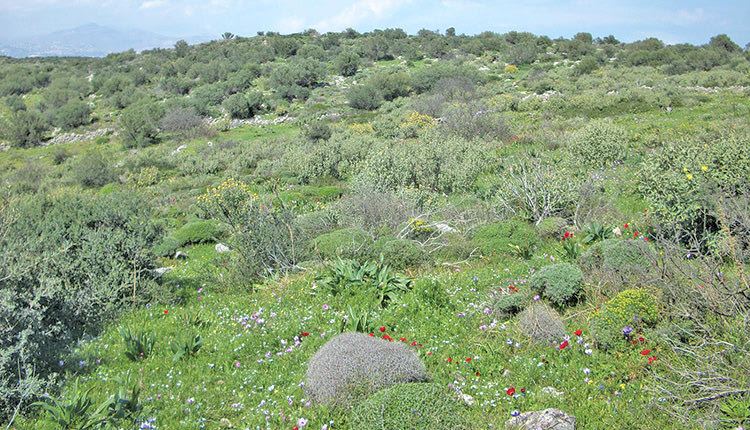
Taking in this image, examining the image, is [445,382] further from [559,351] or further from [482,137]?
[482,137]

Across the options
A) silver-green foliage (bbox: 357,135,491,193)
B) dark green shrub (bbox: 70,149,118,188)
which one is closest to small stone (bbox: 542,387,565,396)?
silver-green foliage (bbox: 357,135,491,193)

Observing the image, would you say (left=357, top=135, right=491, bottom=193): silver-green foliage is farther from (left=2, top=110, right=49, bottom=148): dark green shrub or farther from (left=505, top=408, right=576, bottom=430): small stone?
(left=2, top=110, right=49, bottom=148): dark green shrub

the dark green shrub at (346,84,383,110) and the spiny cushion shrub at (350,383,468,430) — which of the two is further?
A: the dark green shrub at (346,84,383,110)

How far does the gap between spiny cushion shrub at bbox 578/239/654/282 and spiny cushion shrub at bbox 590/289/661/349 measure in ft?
2.40

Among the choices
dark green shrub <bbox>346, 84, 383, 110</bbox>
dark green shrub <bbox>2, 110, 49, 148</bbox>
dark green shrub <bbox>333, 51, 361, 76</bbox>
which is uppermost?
dark green shrub <bbox>333, 51, 361, 76</bbox>

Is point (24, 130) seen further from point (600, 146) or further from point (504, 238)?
point (504, 238)

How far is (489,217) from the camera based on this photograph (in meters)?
9.79

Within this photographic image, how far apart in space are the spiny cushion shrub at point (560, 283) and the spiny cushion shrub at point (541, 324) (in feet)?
1.11

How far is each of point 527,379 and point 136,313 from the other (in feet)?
15.6

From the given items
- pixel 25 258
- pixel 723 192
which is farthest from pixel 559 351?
pixel 25 258

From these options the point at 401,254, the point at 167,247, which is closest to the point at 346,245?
the point at 401,254

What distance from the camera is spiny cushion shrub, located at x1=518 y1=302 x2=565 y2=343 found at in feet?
15.4

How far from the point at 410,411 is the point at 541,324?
2.10 metres

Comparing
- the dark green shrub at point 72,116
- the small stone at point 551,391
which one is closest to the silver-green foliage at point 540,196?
the small stone at point 551,391
